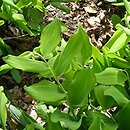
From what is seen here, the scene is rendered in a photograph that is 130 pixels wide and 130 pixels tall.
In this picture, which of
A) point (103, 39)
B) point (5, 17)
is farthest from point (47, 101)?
point (103, 39)

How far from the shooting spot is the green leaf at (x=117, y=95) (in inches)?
27.4

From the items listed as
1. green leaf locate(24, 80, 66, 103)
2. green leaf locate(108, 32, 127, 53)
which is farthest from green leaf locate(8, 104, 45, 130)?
green leaf locate(108, 32, 127, 53)

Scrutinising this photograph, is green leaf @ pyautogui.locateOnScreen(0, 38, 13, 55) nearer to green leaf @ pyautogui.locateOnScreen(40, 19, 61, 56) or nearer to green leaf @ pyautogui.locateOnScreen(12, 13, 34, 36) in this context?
green leaf @ pyautogui.locateOnScreen(12, 13, 34, 36)

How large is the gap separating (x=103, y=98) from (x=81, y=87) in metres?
0.05

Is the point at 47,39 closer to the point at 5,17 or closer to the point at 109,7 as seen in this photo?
the point at 5,17

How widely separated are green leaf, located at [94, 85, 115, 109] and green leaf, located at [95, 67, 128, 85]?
1 centimetres

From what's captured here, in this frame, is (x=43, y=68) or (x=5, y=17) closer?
(x=43, y=68)

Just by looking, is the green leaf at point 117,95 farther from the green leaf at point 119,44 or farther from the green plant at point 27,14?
the green plant at point 27,14

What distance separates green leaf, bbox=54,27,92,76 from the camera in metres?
0.70

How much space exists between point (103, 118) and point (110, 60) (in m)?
0.14

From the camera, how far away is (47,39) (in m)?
0.74

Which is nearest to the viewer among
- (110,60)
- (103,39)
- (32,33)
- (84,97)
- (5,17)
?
(84,97)

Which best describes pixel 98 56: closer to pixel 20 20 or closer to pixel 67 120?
pixel 67 120

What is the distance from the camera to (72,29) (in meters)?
1.67
